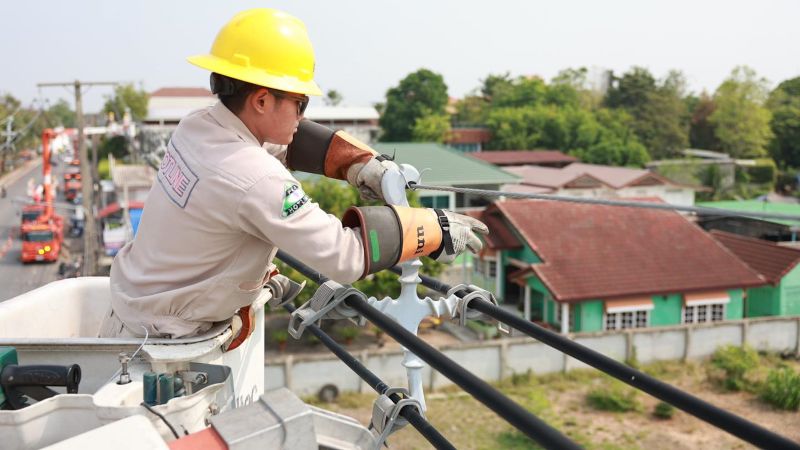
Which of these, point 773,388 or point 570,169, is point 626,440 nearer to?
point 773,388

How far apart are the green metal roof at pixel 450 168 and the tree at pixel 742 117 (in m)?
24.2

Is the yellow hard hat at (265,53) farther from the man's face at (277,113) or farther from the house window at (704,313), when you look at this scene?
the house window at (704,313)

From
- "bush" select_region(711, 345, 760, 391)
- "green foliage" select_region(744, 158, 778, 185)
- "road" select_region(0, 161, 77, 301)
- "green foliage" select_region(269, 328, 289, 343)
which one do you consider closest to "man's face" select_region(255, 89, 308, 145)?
"road" select_region(0, 161, 77, 301)

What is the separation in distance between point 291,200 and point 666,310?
18.0 metres

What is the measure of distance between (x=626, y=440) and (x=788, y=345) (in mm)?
6636

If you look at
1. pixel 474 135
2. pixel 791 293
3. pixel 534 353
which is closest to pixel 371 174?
pixel 534 353

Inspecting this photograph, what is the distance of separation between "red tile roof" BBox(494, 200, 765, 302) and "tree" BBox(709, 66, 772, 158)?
85.2 ft

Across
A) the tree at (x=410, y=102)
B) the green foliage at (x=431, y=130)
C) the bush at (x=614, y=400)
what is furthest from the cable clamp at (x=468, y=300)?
the tree at (x=410, y=102)

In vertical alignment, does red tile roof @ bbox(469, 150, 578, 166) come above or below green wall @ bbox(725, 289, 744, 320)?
above

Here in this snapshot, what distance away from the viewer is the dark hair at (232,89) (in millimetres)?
2453

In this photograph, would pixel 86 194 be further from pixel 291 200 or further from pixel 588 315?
pixel 291 200

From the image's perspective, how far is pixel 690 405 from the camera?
1.67 metres

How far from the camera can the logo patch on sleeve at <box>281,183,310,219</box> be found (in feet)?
7.26

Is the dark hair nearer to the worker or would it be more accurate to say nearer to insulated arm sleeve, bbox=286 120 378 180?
the worker
